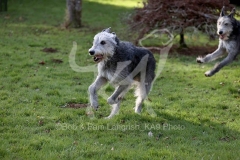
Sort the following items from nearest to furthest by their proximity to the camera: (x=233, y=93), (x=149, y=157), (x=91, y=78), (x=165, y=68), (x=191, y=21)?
1. (x=149, y=157)
2. (x=233, y=93)
3. (x=91, y=78)
4. (x=165, y=68)
5. (x=191, y=21)

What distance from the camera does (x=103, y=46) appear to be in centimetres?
723

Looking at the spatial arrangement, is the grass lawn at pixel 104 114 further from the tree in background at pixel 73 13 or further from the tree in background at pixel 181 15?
the tree in background at pixel 73 13

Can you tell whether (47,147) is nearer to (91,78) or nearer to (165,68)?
(91,78)

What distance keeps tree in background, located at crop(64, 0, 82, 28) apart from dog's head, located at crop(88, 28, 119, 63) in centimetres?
1292

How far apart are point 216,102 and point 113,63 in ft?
11.6

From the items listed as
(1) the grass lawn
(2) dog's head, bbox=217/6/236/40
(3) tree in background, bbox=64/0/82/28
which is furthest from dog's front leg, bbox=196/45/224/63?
(3) tree in background, bbox=64/0/82/28

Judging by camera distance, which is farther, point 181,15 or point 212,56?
point 181,15

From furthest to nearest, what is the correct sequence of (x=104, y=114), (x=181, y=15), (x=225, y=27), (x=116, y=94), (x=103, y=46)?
1. (x=181, y=15)
2. (x=225, y=27)
3. (x=104, y=114)
4. (x=116, y=94)
5. (x=103, y=46)

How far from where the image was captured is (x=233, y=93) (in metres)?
10.3

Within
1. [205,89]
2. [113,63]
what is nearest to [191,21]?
[205,89]

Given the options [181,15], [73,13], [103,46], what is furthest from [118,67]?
[73,13]

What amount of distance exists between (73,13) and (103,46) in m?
13.4

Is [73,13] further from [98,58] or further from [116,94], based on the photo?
[98,58]

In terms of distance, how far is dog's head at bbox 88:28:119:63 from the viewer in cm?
714
